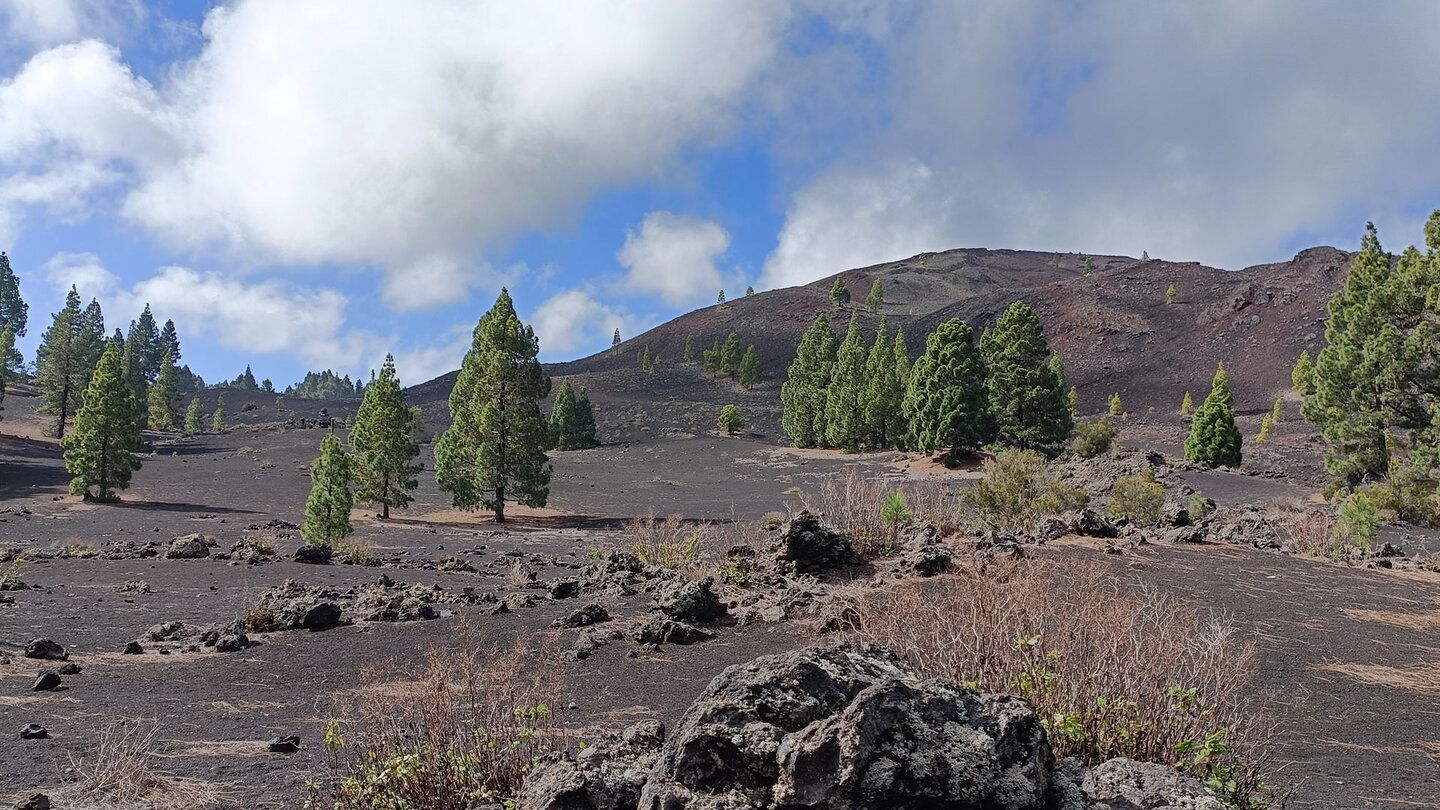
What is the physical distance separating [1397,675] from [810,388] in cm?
5231

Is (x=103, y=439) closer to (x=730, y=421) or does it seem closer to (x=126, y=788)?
(x=126, y=788)

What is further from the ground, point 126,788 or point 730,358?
point 730,358

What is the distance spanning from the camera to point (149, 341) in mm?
97438

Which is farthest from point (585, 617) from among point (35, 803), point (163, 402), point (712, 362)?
point (712, 362)

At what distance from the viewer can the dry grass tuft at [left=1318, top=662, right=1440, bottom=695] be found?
7301mm

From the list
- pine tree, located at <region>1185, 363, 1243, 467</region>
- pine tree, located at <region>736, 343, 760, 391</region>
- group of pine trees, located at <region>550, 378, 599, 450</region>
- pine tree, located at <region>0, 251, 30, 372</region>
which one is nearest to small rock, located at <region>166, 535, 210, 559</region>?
pine tree, located at <region>1185, 363, 1243, 467</region>

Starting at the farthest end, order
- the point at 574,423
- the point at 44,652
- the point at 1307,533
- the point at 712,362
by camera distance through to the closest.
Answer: the point at 712,362 < the point at 574,423 < the point at 1307,533 < the point at 44,652

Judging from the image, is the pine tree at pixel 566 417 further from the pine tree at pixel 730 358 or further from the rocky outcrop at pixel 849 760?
the rocky outcrop at pixel 849 760

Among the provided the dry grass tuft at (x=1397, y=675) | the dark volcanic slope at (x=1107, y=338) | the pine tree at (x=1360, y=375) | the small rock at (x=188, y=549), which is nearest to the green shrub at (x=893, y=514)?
the dry grass tuft at (x=1397, y=675)

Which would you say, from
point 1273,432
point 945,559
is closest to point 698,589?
point 945,559

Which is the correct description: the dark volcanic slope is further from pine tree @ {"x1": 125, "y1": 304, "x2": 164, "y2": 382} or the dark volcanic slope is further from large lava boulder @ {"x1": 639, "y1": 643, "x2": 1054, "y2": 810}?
large lava boulder @ {"x1": 639, "y1": 643, "x2": 1054, "y2": 810}

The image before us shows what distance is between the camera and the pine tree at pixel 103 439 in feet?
96.9

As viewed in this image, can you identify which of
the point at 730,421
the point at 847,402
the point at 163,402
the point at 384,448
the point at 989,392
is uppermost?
the point at 163,402

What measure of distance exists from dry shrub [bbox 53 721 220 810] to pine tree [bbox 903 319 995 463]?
116 ft
